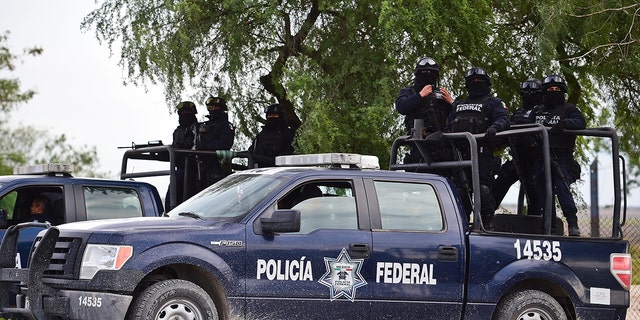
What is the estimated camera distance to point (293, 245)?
8969mm

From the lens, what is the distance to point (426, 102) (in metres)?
11.8

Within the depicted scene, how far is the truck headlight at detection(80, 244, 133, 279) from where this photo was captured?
8406mm

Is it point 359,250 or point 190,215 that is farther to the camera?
point 190,215

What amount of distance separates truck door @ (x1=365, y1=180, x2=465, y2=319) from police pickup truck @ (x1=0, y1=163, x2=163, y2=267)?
3565 mm

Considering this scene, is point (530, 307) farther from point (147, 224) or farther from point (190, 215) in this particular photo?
point (147, 224)

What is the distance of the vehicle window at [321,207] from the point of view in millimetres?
9188

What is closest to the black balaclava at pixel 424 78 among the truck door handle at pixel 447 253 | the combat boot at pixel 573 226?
the combat boot at pixel 573 226

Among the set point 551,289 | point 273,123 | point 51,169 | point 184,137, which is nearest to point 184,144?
point 184,137

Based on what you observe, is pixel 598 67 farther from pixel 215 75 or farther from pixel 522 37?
pixel 215 75

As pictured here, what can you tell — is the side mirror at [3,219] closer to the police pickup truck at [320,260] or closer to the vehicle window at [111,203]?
the vehicle window at [111,203]

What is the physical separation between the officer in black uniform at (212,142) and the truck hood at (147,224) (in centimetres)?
570

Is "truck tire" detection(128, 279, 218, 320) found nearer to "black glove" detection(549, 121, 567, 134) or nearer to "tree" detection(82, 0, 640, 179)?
"black glove" detection(549, 121, 567, 134)

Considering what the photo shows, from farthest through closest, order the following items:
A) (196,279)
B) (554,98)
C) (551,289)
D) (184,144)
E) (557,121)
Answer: (184,144), (554,98), (557,121), (551,289), (196,279)

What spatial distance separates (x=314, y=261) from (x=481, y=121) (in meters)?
2.96
